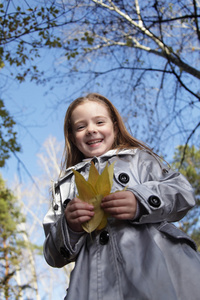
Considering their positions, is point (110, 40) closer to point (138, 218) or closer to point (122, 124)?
point (122, 124)

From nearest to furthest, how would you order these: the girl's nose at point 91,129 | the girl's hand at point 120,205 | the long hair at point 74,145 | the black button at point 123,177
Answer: the girl's hand at point 120,205 → the black button at point 123,177 → the girl's nose at point 91,129 → the long hair at point 74,145

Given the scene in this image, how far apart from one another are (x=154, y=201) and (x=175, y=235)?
17 cm

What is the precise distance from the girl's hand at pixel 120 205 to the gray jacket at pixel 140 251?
4 cm

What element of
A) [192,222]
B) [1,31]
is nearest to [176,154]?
[192,222]

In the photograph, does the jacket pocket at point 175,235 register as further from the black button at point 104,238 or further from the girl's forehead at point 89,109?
the girl's forehead at point 89,109

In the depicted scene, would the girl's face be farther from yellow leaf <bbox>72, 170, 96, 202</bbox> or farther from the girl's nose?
yellow leaf <bbox>72, 170, 96, 202</bbox>

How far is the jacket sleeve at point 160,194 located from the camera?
1.24 meters

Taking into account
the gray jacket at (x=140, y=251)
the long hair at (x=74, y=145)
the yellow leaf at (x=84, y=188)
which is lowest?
the gray jacket at (x=140, y=251)

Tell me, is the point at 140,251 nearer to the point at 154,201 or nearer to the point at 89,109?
the point at 154,201

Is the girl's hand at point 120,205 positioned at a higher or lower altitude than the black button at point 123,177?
lower

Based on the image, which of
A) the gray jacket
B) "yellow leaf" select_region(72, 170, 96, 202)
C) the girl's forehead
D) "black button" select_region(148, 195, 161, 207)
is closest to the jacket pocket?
the gray jacket

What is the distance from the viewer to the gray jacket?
108cm

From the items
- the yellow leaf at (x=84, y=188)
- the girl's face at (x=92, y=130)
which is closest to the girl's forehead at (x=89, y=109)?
the girl's face at (x=92, y=130)

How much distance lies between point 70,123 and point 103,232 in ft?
2.96
